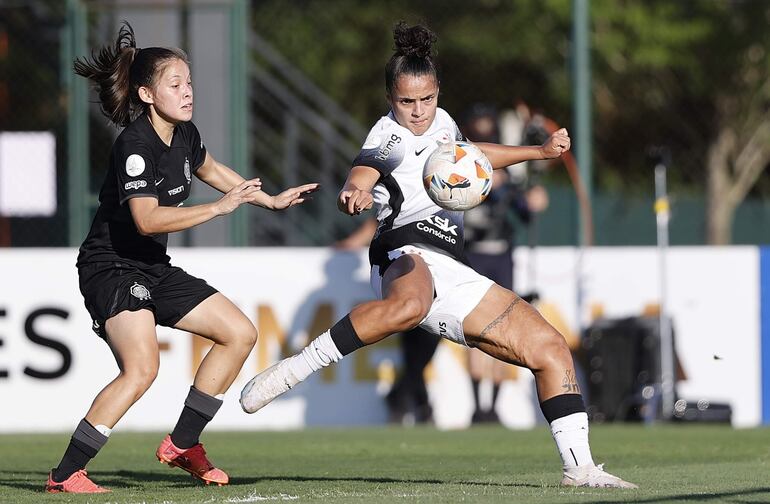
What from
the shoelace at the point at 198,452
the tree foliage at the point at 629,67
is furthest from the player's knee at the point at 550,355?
the tree foliage at the point at 629,67

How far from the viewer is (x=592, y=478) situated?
22.2 feet

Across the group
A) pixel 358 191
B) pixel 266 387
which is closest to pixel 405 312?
pixel 358 191

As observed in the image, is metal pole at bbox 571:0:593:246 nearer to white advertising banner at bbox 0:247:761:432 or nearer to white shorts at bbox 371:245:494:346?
white advertising banner at bbox 0:247:761:432

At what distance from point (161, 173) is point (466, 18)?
19772 millimetres

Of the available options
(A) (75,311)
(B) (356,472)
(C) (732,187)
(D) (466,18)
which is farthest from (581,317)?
(D) (466,18)

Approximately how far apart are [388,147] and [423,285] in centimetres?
68

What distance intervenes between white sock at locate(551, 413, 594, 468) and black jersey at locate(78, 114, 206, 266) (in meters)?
2.06

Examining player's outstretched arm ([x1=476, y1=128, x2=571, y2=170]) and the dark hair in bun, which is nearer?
the dark hair in bun

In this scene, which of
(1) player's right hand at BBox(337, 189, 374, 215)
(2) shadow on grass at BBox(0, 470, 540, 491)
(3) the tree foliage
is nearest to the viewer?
(1) player's right hand at BBox(337, 189, 374, 215)

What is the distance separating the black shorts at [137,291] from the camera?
7152 mm

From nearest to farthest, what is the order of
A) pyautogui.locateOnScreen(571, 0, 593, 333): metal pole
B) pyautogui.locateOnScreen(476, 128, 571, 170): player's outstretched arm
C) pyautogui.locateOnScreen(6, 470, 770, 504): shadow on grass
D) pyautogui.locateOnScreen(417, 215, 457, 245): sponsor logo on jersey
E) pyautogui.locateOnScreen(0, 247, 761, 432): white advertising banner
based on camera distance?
pyautogui.locateOnScreen(6, 470, 770, 504): shadow on grass, pyautogui.locateOnScreen(417, 215, 457, 245): sponsor logo on jersey, pyautogui.locateOnScreen(476, 128, 571, 170): player's outstretched arm, pyautogui.locateOnScreen(0, 247, 761, 432): white advertising banner, pyautogui.locateOnScreen(571, 0, 593, 333): metal pole

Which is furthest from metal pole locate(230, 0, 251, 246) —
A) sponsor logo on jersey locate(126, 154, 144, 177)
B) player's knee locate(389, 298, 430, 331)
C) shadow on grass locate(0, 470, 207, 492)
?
player's knee locate(389, 298, 430, 331)

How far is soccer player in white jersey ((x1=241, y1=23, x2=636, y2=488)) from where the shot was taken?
6809 millimetres

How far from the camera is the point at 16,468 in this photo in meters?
8.73
